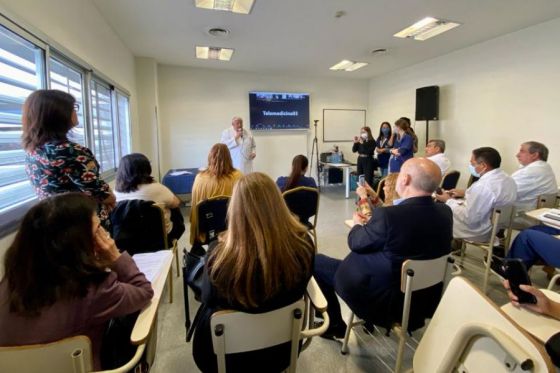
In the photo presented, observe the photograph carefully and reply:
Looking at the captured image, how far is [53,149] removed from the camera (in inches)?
60.9

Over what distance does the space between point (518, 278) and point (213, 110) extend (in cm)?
615

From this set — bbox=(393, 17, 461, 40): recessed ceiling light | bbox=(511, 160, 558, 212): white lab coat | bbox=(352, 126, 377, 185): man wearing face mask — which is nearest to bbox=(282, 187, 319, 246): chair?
bbox=(511, 160, 558, 212): white lab coat

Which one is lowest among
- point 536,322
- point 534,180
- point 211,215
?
point 536,322

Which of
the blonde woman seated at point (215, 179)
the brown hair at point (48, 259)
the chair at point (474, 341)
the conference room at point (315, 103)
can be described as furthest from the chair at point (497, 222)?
the brown hair at point (48, 259)

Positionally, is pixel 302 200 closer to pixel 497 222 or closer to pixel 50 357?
pixel 497 222

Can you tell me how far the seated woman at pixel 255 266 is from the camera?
106 cm

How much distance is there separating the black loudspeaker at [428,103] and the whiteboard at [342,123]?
6.98 feet

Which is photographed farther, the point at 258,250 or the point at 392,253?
the point at 392,253

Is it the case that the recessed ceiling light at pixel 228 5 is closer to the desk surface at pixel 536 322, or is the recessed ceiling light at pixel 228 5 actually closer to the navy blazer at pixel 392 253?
the navy blazer at pixel 392 253

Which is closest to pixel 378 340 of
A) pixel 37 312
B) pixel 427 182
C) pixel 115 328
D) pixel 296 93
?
pixel 427 182

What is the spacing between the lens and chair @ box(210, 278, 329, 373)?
104cm

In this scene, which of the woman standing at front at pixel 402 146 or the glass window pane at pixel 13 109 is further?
the woman standing at front at pixel 402 146

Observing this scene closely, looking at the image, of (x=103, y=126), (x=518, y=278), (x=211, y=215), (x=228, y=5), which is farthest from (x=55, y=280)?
(x=103, y=126)

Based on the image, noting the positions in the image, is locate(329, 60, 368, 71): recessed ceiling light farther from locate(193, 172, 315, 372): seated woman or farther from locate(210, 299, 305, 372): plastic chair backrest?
locate(210, 299, 305, 372): plastic chair backrest
